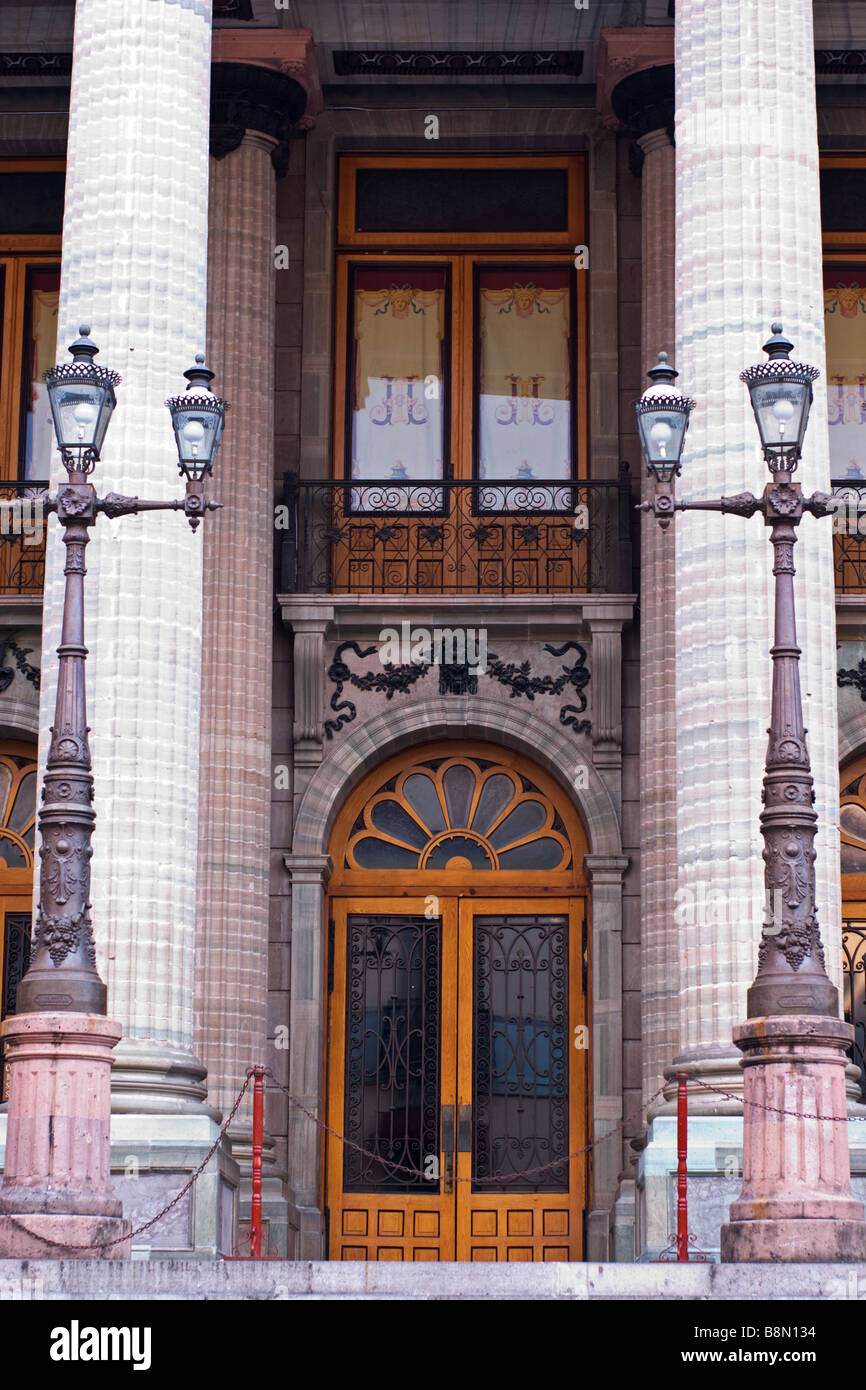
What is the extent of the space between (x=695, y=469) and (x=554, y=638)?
528 centimetres

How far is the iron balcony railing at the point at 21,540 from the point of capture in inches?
818

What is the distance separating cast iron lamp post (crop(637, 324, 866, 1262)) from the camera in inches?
464

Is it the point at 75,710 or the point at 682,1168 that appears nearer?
the point at 75,710

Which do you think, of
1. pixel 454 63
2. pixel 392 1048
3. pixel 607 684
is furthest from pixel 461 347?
pixel 392 1048

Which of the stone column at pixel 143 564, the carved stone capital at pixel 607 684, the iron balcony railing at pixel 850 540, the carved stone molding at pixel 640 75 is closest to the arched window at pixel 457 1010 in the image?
the carved stone capital at pixel 607 684

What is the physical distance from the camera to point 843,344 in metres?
21.5

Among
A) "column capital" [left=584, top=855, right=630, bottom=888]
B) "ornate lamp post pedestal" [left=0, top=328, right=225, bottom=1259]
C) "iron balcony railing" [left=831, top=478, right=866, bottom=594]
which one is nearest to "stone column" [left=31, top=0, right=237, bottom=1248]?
"ornate lamp post pedestal" [left=0, top=328, right=225, bottom=1259]

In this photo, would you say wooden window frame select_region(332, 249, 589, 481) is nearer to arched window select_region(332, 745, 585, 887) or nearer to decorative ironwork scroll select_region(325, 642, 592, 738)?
decorative ironwork scroll select_region(325, 642, 592, 738)

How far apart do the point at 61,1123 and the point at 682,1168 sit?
4.06 metres

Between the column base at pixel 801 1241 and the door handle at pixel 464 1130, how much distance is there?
805 cm

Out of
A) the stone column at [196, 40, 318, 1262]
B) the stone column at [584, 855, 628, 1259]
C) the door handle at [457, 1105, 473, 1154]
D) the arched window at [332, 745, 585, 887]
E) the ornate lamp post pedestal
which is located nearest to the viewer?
the ornate lamp post pedestal

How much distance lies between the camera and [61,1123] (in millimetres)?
12109

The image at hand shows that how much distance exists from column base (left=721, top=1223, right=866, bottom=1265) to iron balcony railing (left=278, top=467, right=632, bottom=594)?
9633 millimetres

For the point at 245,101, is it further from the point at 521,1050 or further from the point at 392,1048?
the point at 521,1050
